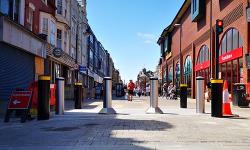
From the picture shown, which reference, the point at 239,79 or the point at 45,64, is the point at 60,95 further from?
the point at 239,79

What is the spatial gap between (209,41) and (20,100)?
91.4 ft

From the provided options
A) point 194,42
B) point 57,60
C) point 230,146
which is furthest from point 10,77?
point 194,42

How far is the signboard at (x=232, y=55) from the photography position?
2930 cm

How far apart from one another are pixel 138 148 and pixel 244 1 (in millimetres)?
22700

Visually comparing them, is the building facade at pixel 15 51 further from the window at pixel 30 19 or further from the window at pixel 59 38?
the window at pixel 59 38

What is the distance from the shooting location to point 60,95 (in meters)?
16.6

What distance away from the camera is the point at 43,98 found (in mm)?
14242

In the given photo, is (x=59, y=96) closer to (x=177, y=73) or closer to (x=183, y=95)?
Answer: (x=183, y=95)

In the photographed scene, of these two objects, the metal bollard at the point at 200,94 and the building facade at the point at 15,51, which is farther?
the building facade at the point at 15,51

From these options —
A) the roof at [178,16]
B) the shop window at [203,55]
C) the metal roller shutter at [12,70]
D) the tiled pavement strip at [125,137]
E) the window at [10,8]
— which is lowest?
the tiled pavement strip at [125,137]

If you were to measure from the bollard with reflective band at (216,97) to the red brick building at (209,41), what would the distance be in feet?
36.8

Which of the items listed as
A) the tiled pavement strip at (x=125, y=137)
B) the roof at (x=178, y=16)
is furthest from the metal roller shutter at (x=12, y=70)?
the roof at (x=178, y=16)

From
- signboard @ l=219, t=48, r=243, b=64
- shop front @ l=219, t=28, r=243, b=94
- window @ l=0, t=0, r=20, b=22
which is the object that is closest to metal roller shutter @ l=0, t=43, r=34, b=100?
window @ l=0, t=0, r=20, b=22

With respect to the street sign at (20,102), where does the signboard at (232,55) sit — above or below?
above
